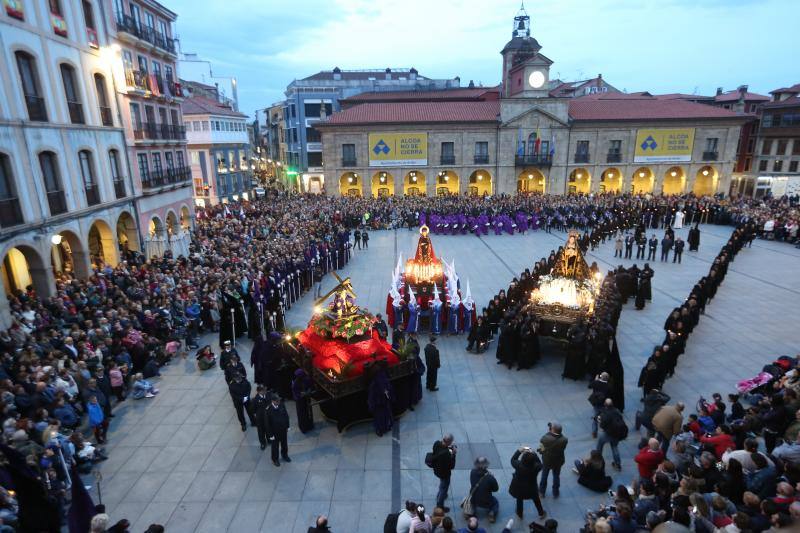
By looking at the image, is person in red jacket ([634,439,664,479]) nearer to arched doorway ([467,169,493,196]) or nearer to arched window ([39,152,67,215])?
arched window ([39,152,67,215])

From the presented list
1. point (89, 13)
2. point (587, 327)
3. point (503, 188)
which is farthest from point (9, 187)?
point (503, 188)

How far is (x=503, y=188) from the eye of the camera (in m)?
45.7

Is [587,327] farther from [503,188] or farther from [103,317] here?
[503,188]

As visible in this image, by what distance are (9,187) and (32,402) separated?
33.5ft

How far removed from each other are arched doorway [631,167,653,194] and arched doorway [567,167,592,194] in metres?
4.61

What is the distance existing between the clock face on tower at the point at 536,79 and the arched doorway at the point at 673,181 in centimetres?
1689

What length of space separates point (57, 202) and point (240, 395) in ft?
43.3

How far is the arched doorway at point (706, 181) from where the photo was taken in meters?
46.5

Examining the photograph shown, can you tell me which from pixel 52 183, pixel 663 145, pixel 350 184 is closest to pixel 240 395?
pixel 52 183

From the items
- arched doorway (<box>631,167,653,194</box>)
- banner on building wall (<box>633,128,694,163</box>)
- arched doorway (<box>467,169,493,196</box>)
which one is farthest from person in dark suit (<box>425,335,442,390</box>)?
arched doorway (<box>631,167,653,194</box>)

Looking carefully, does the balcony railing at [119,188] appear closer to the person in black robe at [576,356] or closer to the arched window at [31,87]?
the arched window at [31,87]

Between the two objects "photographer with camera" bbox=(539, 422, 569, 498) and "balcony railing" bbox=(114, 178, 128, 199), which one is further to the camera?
"balcony railing" bbox=(114, 178, 128, 199)

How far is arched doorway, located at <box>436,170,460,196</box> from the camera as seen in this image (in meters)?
47.7

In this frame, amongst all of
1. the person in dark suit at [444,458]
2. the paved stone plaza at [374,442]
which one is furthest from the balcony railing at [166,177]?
the person in dark suit at [444,458]
